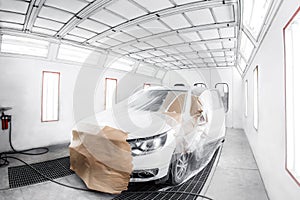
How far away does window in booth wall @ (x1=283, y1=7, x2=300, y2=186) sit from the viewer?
1.41 m

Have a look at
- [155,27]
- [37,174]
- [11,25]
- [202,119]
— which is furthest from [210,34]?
[37,174]

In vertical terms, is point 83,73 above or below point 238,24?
below

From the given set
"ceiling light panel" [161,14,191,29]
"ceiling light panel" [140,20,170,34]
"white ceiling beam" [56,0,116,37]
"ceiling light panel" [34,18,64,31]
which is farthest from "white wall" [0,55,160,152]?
"ceiling light panel" [161,14,191,29]

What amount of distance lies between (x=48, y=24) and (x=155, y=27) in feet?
7.55

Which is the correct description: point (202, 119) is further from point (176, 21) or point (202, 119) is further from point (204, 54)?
point (204, 54)

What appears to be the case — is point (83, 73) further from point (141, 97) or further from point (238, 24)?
point (238, 24)

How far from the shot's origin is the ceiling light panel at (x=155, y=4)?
267 cm

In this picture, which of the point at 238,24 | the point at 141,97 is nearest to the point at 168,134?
the point at 141,97

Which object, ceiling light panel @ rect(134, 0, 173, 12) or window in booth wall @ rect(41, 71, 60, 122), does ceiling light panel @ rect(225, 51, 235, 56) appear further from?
window in booth wall @ rect(41, 71, 60, 122)

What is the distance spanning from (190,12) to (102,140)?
2722mm

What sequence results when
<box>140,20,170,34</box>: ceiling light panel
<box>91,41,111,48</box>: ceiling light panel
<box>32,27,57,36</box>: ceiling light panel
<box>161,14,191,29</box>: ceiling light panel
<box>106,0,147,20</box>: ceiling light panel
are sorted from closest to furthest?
<box>106,0,147,20</box>: ceiling light panel < <box>161,14,191,29</box>: ceiling light panel < <box>140,20,170,34</box>: ceiling light panel < <box>32,27,57,36</box>: ceiling light panel < <box>91,41,111,48</box>: ceiling light panel

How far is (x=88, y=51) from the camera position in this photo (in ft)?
16.7

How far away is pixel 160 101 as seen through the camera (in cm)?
310

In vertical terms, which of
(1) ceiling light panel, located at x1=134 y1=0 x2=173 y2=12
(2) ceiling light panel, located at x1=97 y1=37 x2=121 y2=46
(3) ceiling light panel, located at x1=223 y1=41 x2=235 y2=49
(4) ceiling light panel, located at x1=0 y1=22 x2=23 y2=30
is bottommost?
(4) ceiling light panel, located at x1=0 y1=22 x2=23 y2=30
